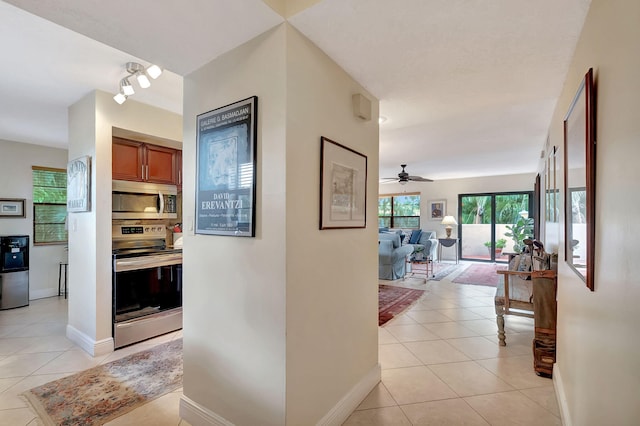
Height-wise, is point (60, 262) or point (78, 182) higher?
point (78, 182)

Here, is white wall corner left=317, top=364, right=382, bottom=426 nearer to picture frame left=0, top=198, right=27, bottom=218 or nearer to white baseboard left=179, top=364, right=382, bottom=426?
white baseboard left=179, top=364, right=382, bottom=426

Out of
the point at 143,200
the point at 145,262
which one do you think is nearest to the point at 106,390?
the point at 145,262

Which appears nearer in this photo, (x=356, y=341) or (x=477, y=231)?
(x=356, y=341)

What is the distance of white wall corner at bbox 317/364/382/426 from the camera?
178 centimetres

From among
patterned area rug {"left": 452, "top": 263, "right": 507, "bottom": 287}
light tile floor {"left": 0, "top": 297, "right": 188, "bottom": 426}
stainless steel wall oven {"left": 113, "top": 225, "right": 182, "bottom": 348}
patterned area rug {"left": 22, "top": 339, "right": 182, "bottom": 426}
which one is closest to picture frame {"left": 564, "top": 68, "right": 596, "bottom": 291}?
light tile floor {"left": 0, "top": 297, "right": 188, "bottom": 426}

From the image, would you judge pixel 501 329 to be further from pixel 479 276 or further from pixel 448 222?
pixel 448 222

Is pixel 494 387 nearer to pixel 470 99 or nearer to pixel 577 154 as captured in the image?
pixel 577 154

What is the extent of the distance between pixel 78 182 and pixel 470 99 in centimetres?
370

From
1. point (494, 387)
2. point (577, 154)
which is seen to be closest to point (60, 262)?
point (494, 387)

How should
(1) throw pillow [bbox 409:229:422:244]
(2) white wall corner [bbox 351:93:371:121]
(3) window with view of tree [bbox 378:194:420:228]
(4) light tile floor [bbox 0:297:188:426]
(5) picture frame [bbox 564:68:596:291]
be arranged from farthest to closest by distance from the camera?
1. (3) window with view of tree [bbox 378:194:420:228]
2. (1) throw pillow [bbox 409:229:422:244]
3. (2) white wall corner [bbox 351:93:371:121]
4. (4) light tile floor [bbox 0:297:188:426]
5. (5) picture frame [bbox 564:68:596:291]

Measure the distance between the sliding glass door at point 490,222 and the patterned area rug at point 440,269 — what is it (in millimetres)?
1045

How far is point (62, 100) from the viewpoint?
2.98 m

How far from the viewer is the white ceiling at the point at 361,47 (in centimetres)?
136

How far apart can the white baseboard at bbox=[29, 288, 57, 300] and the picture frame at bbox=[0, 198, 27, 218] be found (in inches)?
45.1
